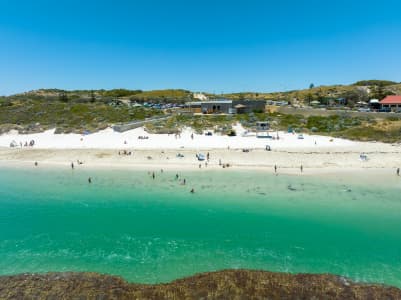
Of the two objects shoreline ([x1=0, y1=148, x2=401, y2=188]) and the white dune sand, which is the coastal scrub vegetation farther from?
shoreline ([x1=0, y1=148, x2=401, y2=188])

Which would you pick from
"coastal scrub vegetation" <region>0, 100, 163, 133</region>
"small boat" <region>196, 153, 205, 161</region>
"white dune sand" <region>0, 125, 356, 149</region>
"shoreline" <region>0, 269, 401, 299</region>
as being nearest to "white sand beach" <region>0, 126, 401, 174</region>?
"white dune sand" <region>0, 125, 356, 149</region>

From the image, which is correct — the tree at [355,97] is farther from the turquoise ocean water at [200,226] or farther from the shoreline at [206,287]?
the shoreline at [206,287]

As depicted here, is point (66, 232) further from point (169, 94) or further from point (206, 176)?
point (169, 94)

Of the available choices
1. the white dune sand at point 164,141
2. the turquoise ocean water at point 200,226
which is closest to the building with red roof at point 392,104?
the white dune sand at point 164,141

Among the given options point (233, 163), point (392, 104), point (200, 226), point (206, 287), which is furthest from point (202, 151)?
point (392, 104)

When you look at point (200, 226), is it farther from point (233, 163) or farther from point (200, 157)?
point (200, 157)
